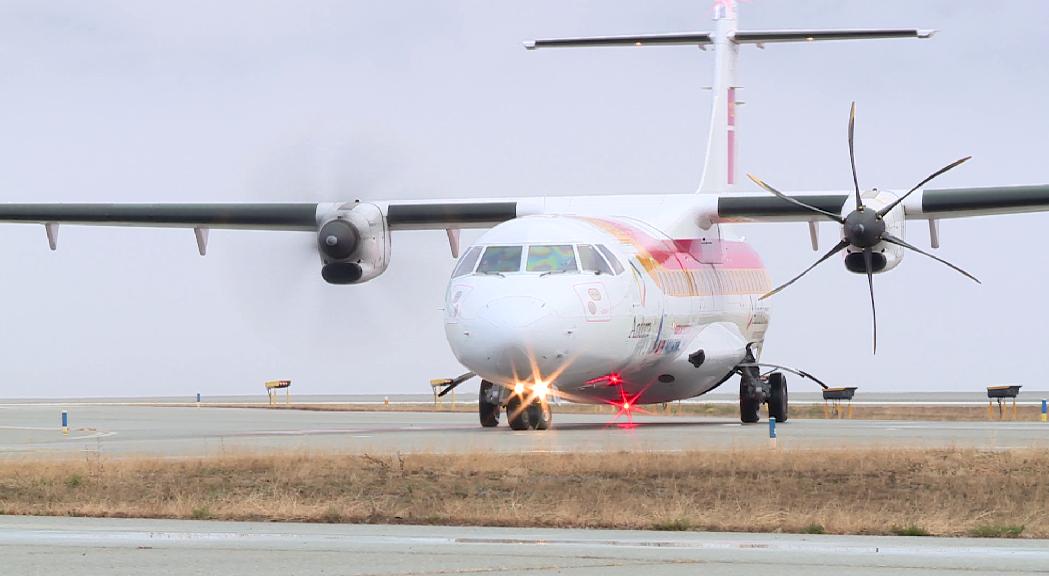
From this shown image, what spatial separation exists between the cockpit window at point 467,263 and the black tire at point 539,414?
362 cm

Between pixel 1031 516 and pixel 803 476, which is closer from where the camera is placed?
pixel 1031 516

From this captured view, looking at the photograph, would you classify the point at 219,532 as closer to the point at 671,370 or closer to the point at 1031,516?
the point at 1031,516

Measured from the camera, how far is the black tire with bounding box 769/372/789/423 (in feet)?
102

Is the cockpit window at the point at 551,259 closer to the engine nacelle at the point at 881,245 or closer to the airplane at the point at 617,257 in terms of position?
the airplane at the point at 617,257

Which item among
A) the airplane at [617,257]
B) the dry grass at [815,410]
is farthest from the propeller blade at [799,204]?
the dry grass at [815,410]

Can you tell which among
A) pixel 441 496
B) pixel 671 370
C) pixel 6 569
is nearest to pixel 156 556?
pixel 6 569

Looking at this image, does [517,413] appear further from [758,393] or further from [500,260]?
[758,393]

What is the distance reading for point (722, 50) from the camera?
3656 cm

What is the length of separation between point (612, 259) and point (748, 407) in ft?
25.6

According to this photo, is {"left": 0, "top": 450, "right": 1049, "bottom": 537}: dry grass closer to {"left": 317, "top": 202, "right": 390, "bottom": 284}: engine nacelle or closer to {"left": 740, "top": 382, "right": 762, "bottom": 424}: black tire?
{"left": 317, "top": 202, "right": 390, "bottom": 284}: engine nacelle

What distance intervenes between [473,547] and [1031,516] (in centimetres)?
543

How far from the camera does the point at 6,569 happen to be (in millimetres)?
9414

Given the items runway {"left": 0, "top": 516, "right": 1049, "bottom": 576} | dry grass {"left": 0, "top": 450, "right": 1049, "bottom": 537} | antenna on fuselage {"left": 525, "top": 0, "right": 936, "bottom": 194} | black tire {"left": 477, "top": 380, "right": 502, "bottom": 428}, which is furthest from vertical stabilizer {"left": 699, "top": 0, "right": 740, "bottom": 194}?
runway {"left": 0, "top": 516, "right": 1049, "bottom": 576}

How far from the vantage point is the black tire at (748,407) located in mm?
30953
